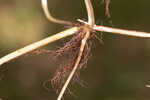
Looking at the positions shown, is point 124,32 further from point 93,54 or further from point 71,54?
point 93,54

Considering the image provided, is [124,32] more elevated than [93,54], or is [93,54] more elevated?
[124,32]

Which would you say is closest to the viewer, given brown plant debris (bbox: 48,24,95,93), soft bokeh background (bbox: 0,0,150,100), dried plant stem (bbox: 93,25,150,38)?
dried plant stem (bbox: 93,25,150,38)

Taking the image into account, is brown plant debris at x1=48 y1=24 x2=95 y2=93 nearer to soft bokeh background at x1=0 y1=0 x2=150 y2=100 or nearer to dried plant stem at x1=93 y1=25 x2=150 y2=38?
dried plant stem at x1=93 y1=25 x2=150 y2=38

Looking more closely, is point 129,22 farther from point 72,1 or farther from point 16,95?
point 16,95

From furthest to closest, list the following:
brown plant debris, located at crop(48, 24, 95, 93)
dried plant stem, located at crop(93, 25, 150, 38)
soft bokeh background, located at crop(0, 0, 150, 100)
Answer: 1. soft bokeh background, located at crop(0, 0, 150, 100)
2. brown plant debris, located at crop(48, 24, 95, 93)
3. dried plant stem, located at crop(93, 25, 150, 38)

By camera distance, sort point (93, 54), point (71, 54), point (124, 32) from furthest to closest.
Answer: point (93, 54) < point (71, 54) < point (124, 32)

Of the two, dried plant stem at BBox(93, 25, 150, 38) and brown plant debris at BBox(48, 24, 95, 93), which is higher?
dried plant stem at BBox(93, 25, 150, 38)

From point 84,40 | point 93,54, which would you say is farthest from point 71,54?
point 93,54

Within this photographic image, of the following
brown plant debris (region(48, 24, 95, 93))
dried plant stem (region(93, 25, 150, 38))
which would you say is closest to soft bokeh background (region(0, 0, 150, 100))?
brown plant debris (region(48, 24, 95, 93))

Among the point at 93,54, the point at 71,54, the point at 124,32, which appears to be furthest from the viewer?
the point at 93,54
